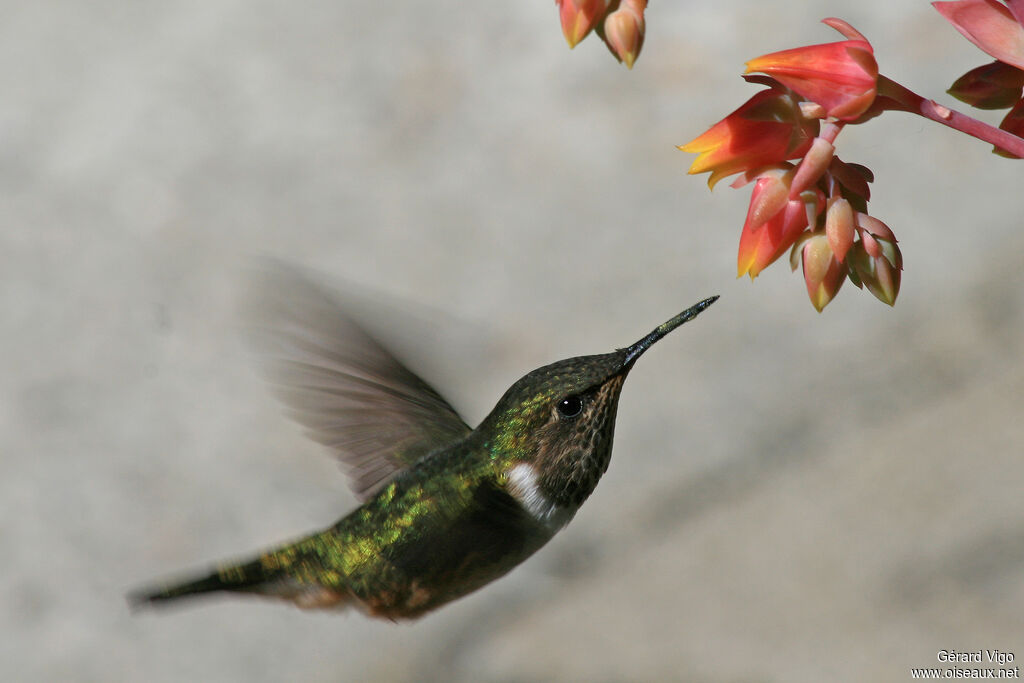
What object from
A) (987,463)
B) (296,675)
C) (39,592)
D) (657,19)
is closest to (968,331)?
(987,463)

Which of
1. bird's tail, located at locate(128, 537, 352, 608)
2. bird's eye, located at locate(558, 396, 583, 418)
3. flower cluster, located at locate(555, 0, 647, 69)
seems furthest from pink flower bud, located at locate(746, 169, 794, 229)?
bird's tail, located at locate(128, 537, 352, 608)

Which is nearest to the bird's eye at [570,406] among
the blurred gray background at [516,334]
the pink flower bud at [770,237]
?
the pink flower bud at [770,237]

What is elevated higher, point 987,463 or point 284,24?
point 284,24

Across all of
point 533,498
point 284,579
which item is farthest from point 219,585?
point 533,498

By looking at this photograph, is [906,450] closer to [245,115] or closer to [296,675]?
[296,675]

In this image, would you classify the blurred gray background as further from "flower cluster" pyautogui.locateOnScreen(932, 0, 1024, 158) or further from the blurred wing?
"flower cluster" pyautogui.locateOnScreen(932, 0, 1024, 158)

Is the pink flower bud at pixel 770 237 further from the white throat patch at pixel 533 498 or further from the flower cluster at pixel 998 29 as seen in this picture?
the white throat patch at pixel 533 498
